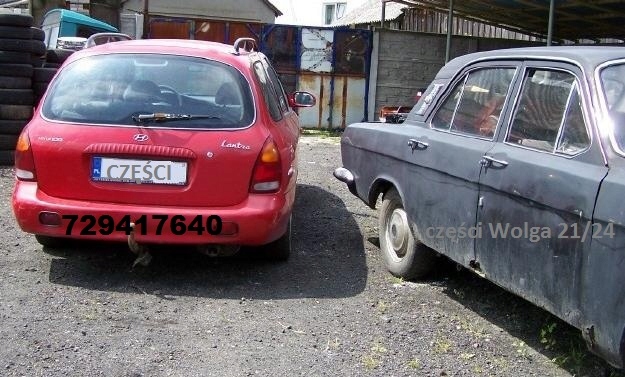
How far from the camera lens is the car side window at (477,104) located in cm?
412

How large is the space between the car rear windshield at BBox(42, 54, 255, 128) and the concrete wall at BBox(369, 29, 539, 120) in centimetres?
1104

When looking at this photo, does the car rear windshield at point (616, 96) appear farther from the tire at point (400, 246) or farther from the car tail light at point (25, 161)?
the car tail light at point (25, 161)

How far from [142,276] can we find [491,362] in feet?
7.71

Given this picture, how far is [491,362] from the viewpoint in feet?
12.0

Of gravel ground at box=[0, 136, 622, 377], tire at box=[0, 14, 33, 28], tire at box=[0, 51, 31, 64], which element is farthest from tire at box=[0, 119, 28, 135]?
gravel ground at box=[0, 136, 622, 377]

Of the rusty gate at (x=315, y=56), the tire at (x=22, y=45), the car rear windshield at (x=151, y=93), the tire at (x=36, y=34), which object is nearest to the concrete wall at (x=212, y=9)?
the rusty gate at (x=315, y=56)

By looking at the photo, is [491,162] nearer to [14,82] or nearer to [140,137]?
[140,137]

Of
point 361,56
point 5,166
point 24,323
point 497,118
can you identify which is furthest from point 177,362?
point 361,56

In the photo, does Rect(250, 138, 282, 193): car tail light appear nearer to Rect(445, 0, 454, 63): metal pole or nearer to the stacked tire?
the stacked tire

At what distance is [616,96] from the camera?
333cm

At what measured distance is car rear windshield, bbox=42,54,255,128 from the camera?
4488 millimetres

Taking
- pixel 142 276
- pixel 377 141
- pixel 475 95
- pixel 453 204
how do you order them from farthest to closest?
pixel 377 141 < pixel 142 276 < pixel 475 95 < pixel 453 204

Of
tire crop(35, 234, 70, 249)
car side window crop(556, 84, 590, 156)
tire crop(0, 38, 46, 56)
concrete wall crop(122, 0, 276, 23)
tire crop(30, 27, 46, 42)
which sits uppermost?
concrete wall crop(122, 0, 276, 23)

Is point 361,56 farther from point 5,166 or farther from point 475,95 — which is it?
point 475,95
